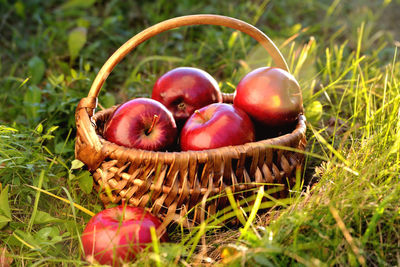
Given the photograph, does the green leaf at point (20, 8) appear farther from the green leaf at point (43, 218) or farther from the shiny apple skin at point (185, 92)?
the green leaf at point (43, 218)

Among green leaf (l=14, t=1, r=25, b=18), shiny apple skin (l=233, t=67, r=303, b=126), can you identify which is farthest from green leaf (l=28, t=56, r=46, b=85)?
shiny apple skin (l=233, t=67, r=303, b=126)

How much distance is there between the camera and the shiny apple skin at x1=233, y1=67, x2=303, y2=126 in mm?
1790

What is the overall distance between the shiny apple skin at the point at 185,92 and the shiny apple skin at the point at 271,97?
212 mm

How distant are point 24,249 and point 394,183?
1.30 m

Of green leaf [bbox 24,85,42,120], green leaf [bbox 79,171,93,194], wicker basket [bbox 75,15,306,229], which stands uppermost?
wicker basket [bbox 75,15,306,229]

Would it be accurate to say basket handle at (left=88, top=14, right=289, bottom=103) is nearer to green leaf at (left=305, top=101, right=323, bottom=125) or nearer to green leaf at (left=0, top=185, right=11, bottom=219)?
green leaf at (left=0, top=185, right=11, bottom=219)

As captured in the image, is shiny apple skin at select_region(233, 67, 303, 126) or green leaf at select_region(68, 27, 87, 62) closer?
shiny apple skin at select_region(233, 67, 303, 126)

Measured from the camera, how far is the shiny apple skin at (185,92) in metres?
1.99

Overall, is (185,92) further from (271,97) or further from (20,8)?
(20,8)

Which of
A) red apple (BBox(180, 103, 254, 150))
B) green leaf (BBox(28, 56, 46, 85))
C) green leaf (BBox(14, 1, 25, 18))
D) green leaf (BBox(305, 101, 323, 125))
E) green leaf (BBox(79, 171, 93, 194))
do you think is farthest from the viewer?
green leaf (BBox(14, 1, 25, 18))

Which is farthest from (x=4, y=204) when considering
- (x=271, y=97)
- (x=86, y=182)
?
(x=271, y=97)

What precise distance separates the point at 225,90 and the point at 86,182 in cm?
104

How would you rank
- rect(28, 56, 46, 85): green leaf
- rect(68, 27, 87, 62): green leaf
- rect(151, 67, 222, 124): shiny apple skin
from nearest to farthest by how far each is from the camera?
rect(151, 67, 222, 124): shiny apple skin < rect(28, 56, 46, 85): green leaf < rect(68, 27, 87, 62): green leaf

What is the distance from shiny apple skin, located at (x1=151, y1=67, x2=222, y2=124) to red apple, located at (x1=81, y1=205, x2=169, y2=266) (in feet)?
2.25
